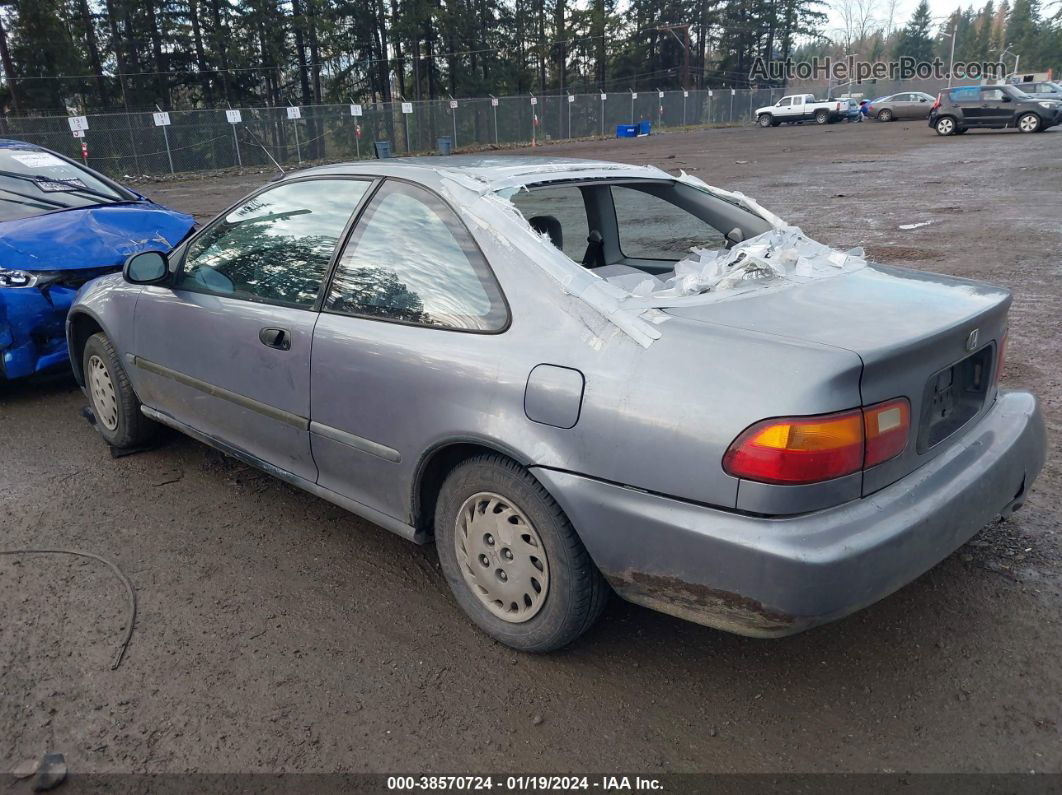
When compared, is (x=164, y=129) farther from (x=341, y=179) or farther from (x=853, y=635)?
(x=853, y=635)

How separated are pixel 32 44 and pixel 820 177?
32960 millimetres

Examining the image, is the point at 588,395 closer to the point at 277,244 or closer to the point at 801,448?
the point at 801,448

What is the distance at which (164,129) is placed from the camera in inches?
1075

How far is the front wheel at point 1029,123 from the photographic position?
28.3 meters

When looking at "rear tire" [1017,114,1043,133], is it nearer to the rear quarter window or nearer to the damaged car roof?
the rear quarter window

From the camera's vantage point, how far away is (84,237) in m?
5.41

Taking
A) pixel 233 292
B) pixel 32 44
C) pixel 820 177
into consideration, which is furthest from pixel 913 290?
pixel 32 44

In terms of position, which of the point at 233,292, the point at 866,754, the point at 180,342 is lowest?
the point at 866,754

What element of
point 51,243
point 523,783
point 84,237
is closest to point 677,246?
point 523,783

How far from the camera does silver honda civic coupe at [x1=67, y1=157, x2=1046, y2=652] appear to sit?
2.06m

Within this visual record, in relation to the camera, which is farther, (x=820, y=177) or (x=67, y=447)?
(x=820, y=177)

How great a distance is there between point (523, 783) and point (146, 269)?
289 cm

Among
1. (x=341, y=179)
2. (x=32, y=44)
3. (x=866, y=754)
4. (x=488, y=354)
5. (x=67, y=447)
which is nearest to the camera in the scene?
(x=866, y=754)

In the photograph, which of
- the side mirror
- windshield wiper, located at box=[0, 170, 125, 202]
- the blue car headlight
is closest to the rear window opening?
the side mirror
